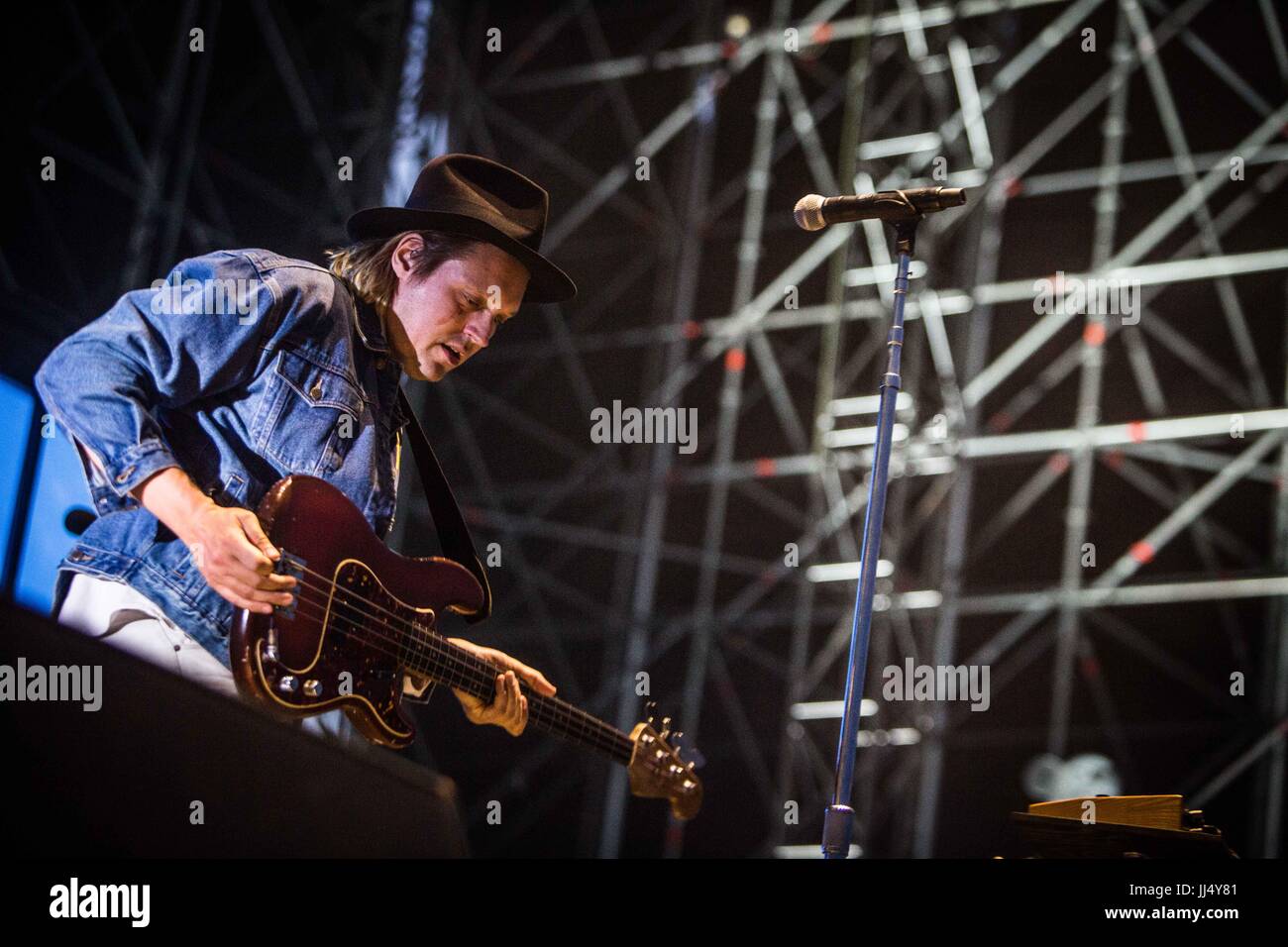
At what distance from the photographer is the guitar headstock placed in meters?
3.42

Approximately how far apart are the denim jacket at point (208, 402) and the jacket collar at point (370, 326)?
2cm

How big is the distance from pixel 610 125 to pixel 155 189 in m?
2.82

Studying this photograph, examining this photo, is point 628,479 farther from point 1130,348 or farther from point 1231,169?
point 1231,169

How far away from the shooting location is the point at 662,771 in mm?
3459

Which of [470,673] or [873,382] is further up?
[873,382]

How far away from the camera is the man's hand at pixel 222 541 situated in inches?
98.8

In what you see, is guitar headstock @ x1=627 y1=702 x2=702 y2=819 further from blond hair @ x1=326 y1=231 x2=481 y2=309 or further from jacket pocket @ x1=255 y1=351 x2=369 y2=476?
A: blond hair @ x1=326 y1=231 x2=481 y2=309

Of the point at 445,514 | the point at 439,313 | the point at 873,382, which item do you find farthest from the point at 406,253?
the point at 873,382

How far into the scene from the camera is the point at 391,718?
2820 mm

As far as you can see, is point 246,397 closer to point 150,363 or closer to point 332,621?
point 150,363

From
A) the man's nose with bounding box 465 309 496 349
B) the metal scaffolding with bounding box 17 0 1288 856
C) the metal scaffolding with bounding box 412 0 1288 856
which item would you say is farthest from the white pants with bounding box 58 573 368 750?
the metal scaffolding with bounding box 412 0 1288 856

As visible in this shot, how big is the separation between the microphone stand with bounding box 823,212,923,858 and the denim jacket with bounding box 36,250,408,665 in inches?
38.5

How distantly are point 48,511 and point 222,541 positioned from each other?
349 centimetres
